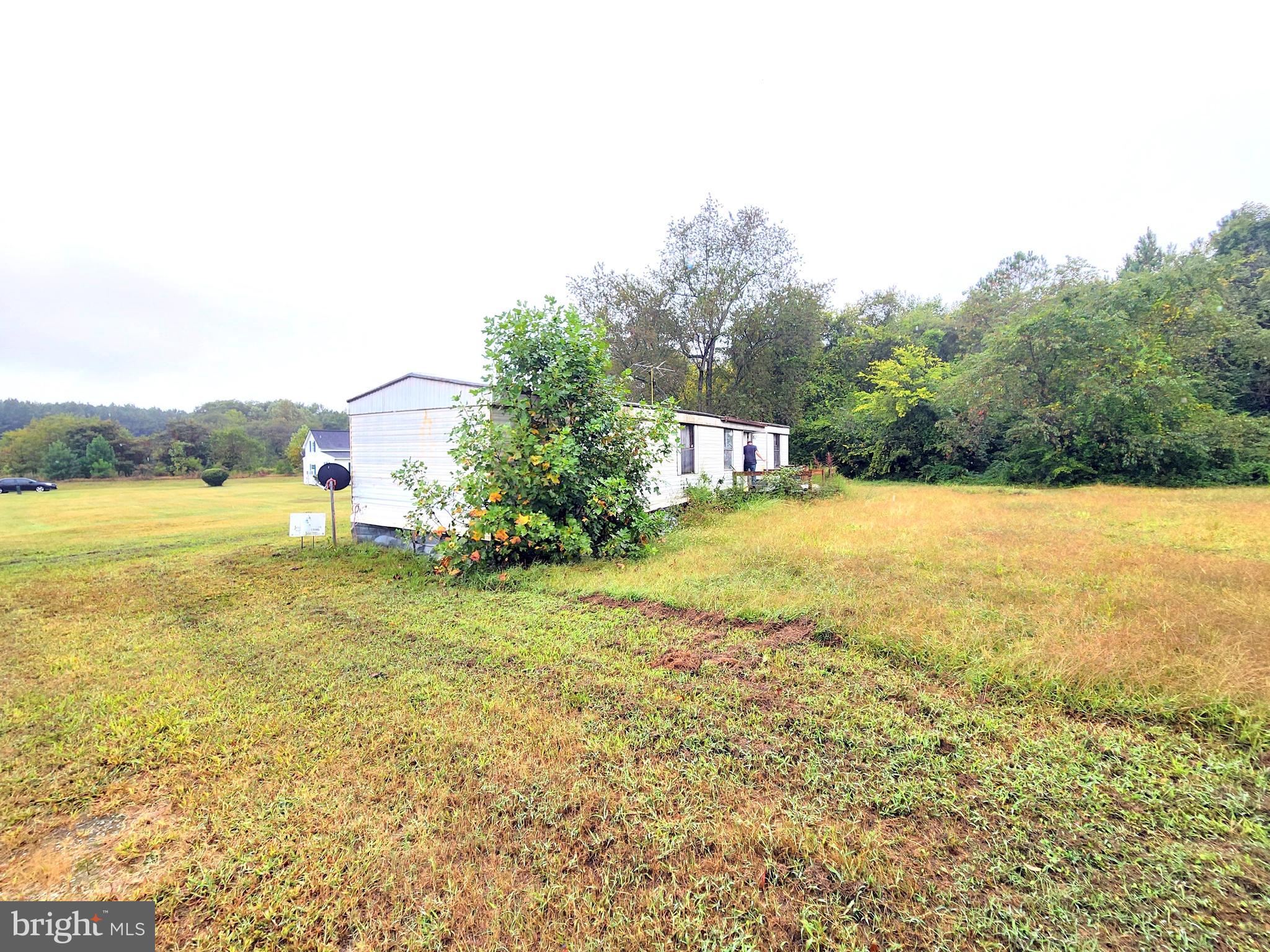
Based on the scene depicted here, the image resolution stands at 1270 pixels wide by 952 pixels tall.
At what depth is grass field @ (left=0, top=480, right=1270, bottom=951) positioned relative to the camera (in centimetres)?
162

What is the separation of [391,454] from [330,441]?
22727 mm

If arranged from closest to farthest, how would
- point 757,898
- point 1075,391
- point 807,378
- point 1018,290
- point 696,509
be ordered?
1. point 757,898
2. point 696,509
3. point 1075,391
4. point 1018,290
5. point 807,378

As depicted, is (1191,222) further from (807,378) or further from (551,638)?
(551,638)

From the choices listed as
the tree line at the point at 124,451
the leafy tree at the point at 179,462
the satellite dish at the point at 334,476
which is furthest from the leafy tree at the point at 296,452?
the satellite dish at the point at 334,476

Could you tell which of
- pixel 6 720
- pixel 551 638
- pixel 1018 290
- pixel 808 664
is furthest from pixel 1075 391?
pixel 6 720

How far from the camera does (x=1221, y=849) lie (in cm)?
178

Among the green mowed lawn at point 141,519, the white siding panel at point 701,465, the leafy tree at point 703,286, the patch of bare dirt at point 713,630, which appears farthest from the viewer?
the leafy tree at point 703,286

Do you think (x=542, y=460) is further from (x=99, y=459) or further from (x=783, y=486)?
(x=99, y=459)

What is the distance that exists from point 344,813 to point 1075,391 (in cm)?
2072

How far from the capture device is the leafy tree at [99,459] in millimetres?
34750

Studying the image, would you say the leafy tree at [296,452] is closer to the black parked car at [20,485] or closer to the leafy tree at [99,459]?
the leafy tree at [99,459]

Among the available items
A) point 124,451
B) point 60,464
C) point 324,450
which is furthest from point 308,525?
point 124,451

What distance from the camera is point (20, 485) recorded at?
86.2 ft

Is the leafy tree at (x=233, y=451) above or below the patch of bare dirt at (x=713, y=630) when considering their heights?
above
